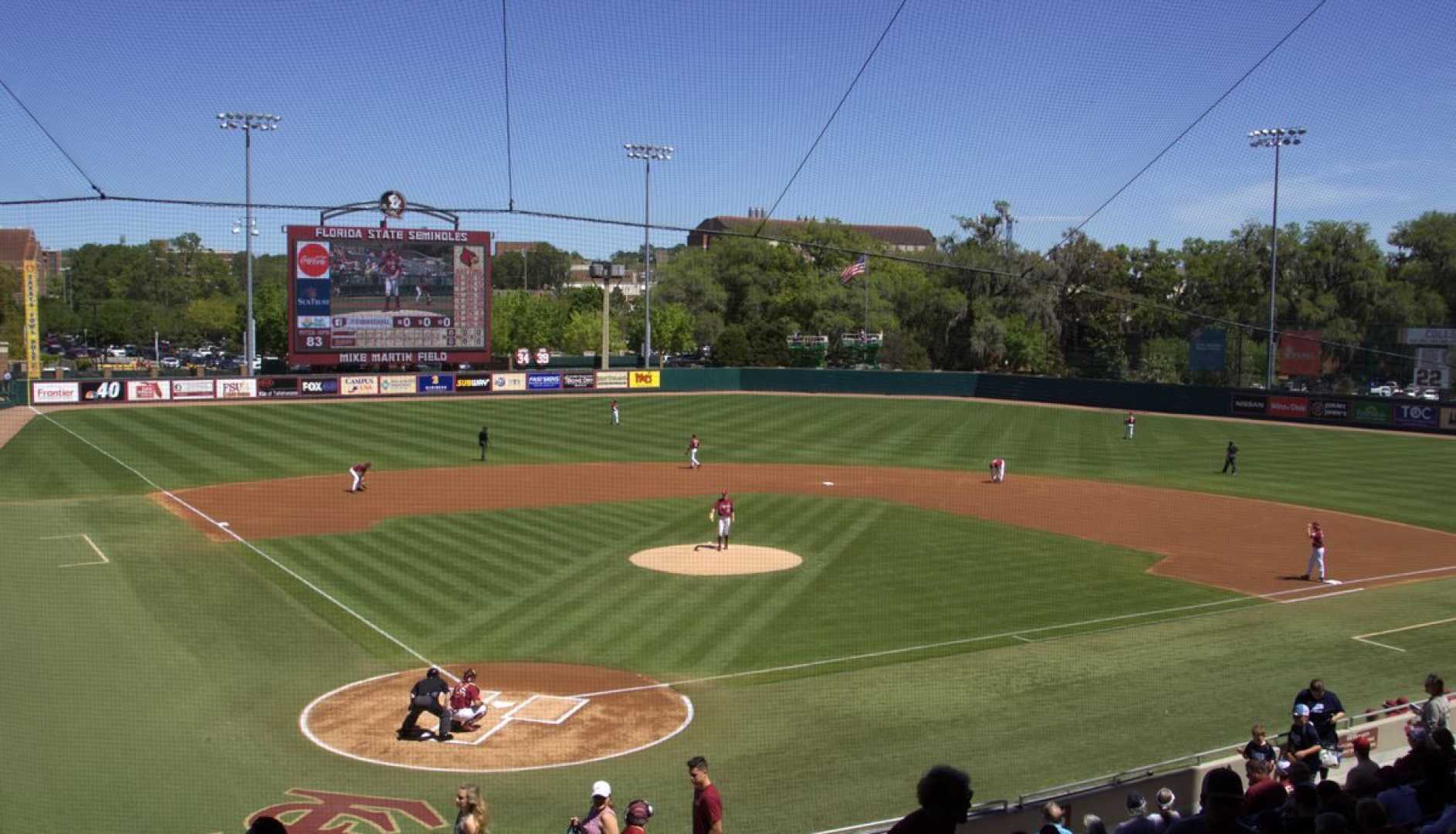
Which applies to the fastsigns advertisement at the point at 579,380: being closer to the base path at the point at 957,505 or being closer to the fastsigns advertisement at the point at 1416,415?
the base path at the point at 957,505

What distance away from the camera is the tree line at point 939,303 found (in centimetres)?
5844

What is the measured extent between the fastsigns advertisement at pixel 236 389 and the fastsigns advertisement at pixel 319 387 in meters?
2.07

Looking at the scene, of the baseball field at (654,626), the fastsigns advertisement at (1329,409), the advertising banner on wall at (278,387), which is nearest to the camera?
the baseball field at (654,626)

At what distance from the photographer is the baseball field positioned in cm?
1234

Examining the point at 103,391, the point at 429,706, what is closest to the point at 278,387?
the point at 103,391

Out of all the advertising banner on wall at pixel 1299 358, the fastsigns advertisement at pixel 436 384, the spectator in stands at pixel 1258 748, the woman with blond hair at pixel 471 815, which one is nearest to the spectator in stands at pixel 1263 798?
the spectator in stands at pixel 1258 748

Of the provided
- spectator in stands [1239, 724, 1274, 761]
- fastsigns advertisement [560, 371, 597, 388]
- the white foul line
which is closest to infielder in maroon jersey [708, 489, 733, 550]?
the white foul line

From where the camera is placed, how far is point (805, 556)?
79.1ft

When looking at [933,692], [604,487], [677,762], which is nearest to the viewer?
[677,762]

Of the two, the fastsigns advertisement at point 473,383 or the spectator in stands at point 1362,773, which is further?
the fastsigns advertisement at point 473,383

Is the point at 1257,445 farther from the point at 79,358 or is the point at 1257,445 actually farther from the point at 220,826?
the point at 79,358

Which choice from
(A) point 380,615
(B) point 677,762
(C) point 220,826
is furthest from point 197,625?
(B) point 677,762

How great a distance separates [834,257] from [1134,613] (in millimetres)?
74590

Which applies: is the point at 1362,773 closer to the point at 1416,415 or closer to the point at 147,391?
the point at 1416,415
